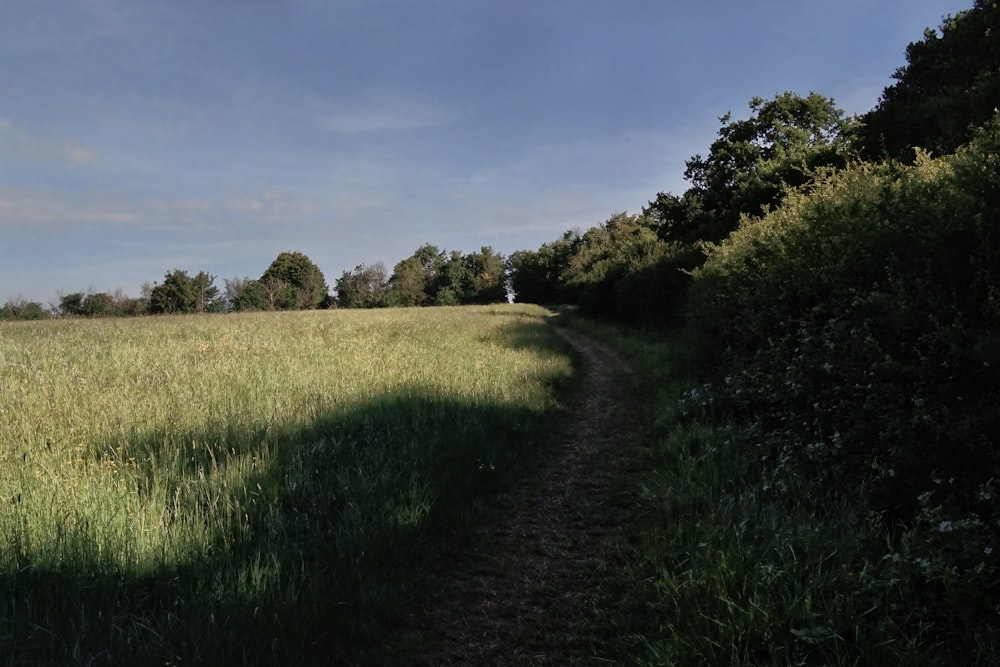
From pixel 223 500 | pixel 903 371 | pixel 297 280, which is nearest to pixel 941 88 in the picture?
pixel 903 371

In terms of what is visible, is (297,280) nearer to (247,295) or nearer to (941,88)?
(247,295)

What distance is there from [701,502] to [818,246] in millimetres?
4488

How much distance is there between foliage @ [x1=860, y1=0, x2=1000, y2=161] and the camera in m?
12.1

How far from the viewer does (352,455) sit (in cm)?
549

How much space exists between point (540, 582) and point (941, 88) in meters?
19.6

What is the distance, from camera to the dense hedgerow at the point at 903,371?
304cm

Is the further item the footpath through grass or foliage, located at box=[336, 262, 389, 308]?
foliage, located at box=[336, 262, 389, 308]

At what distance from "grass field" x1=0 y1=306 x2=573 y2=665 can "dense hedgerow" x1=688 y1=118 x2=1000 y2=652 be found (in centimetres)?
327

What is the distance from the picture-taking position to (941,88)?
49.4 ft

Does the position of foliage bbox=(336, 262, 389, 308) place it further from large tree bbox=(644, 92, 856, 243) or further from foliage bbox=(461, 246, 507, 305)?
large tree bbox=(644, 92, 856, 243)

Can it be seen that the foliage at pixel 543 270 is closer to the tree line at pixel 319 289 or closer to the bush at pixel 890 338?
the tree line at pixel 319 289

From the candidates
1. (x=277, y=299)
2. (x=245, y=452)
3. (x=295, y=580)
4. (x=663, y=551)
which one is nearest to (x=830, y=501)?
(x=663, y=551)

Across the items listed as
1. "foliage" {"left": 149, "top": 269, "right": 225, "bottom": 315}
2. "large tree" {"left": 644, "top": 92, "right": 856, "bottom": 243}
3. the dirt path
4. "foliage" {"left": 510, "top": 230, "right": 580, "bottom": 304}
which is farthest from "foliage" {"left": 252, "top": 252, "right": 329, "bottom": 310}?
the dirt path

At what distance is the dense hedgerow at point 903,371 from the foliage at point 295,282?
A: 82.2 m
